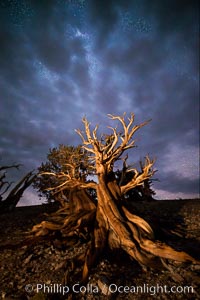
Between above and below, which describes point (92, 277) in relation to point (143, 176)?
below

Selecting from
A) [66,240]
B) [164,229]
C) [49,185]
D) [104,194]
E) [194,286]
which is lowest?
[194,286]

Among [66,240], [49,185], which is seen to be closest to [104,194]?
[66,240]

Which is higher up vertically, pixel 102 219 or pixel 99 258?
pixel 102 219

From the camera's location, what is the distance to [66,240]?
6.49 metres

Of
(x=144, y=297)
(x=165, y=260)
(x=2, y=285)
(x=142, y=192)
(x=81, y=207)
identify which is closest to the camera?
(x=144, y=297)

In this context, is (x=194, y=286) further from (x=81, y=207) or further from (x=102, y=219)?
(x=81, y=207)

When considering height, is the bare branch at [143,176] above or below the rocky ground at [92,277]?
above

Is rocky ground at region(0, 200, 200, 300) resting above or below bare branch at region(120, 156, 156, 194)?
below

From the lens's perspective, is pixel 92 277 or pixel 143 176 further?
pixel 143 176

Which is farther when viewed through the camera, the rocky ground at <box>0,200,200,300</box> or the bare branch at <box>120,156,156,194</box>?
the bare branch at <box>120,156,156,194</box>

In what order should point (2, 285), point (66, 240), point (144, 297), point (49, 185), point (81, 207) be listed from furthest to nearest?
point (49, 185) < point (81, 207) < point (66, 240) < point (2, 285) < point (144, 297)

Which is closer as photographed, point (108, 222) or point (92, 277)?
point (92, 277)

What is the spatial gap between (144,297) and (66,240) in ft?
10.2

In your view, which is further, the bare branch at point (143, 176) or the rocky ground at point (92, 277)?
the bare branch at point (143, 176)
